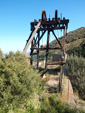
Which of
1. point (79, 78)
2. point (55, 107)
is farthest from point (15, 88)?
point (79, 78)

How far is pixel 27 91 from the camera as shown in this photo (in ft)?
8.46

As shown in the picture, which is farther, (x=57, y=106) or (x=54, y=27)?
(x=54, y=27)

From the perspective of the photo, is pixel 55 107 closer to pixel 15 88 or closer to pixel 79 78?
pixel 15 88

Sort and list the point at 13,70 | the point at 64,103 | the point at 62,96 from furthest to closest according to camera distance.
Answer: the point at 62,96 < the point at 64,103 < the point at 13,70

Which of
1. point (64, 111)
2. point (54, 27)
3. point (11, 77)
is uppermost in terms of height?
point (54, 27)

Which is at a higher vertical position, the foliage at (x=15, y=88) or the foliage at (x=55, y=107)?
the foliage at (x=15, y=88)

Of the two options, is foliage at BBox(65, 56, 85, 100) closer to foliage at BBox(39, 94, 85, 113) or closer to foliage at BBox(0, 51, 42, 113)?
foliage at BBox(39, 94, 85, 113)

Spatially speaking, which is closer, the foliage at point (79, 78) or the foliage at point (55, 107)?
the foliage at point (55, 107)

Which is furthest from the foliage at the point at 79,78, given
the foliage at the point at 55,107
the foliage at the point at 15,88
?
the foliage at the point at 15,88

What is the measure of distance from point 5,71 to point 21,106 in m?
1.07

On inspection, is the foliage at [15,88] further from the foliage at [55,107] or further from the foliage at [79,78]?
the foliage at [79,78]

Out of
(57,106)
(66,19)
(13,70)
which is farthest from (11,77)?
(66,19)

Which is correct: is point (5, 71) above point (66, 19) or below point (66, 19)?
below

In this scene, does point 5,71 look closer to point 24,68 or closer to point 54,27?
point 24,68
